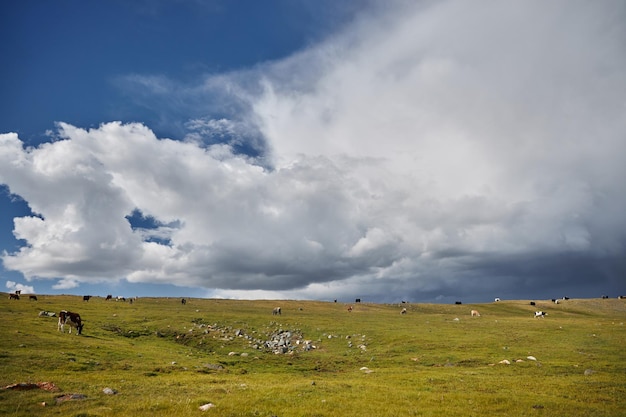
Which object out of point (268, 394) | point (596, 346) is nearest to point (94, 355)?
point (268, 394)

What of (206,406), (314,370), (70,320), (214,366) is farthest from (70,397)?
(70,320)

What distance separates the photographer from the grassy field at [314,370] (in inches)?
734

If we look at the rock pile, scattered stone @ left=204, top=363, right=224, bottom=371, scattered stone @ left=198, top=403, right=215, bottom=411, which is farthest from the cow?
scattered stone @ left=198, top=403, right=215, bottom=411

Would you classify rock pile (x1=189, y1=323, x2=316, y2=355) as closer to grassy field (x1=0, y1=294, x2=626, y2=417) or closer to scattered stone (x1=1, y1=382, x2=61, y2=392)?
grassy field (x1=0, y1=294, x2=626, y2=417)

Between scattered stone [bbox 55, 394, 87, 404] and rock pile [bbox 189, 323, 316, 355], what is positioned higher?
scattered stone [bbox 55, 394, 87, 404]

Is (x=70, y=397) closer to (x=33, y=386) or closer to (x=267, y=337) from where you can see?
(x=33, y=386)

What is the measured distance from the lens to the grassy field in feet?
61.2

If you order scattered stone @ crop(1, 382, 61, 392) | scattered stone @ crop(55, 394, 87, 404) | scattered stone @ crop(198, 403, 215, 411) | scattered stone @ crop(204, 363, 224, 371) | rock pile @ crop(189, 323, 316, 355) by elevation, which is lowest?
rock pile @ crop(189, 323, 316, 355)

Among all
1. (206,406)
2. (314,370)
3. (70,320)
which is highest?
(70,320)

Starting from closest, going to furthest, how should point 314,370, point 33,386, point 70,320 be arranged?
point 33,386 → point 314,370 → point 70,320

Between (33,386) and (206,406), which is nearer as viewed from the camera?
(206,406)

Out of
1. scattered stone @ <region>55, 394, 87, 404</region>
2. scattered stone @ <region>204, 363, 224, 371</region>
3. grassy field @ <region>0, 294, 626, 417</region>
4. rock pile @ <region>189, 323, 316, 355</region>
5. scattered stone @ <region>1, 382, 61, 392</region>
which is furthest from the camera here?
rock pile @ <region>189, 323, 316, 355</region>

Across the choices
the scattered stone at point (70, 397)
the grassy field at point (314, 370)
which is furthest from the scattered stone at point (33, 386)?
the scattered stone at point (70, 397)

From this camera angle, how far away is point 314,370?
35344 mm
